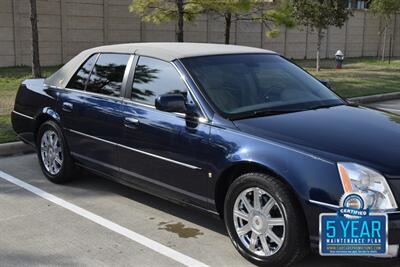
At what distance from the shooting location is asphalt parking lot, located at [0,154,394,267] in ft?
13.5

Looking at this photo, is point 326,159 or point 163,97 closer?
point 326,159

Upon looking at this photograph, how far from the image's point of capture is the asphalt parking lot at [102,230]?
162 inches

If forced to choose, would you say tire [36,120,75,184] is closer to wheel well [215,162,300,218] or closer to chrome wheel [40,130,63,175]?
chrome wheel [40,130,63,175]

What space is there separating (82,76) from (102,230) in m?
1.85

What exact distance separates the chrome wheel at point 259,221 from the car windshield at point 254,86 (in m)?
0.69

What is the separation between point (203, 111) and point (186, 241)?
107cm

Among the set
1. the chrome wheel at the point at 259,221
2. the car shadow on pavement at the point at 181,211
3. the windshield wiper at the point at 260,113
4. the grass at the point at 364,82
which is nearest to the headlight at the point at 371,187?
the car shadow on pavement at the point at 181,211

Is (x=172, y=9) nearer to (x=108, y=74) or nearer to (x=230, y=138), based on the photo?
(x=108, y=74)

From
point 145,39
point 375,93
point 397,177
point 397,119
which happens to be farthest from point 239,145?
point 145,39

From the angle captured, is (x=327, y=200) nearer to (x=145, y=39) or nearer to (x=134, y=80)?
(x=134, y=80)

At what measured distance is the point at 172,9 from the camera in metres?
15.5

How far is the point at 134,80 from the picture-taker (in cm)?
509

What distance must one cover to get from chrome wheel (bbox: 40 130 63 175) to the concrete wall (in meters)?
12.5

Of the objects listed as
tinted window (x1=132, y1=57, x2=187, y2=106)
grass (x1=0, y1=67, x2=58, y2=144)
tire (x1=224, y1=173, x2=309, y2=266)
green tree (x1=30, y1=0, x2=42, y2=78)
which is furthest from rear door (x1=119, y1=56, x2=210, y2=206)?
green tree (x1=30, y1=0, x2=42, y2=78)
